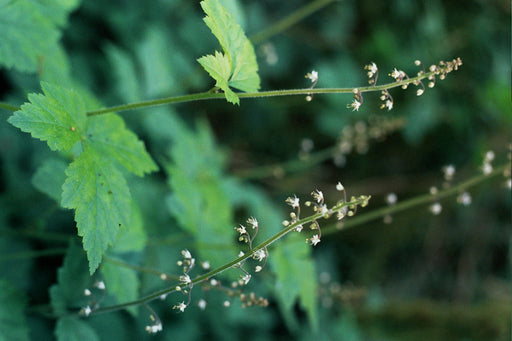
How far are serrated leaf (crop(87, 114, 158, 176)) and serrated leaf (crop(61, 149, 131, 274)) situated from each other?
0.07 meters

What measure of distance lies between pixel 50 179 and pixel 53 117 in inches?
26.9

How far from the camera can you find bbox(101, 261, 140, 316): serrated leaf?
6.96 ft

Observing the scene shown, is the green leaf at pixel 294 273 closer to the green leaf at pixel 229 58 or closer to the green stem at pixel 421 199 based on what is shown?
the green stem at pixel 421 199

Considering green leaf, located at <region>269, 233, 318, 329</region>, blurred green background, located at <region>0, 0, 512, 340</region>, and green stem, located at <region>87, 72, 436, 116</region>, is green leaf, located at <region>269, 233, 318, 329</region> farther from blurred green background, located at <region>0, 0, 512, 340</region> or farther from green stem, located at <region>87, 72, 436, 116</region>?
green stem, located at <region>87, 72, 436, 116</region>

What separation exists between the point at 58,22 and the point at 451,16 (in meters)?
4.07

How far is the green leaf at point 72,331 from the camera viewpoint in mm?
2062

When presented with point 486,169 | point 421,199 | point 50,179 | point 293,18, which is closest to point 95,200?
point 50,179

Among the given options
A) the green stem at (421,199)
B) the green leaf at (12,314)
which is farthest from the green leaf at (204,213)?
the green leaf at (12,314)

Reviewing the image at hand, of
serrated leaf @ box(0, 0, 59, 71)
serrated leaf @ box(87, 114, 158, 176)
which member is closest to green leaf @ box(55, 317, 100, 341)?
A: serrated leaf @ box(87, 114, 158, 176)

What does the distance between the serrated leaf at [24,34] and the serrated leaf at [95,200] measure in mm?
816

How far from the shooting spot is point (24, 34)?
2.30 m

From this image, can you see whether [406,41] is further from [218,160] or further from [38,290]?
[38,290]

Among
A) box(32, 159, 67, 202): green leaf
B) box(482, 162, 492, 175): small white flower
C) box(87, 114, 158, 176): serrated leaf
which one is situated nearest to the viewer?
box(87, 114, 158, 176): serrated leaf

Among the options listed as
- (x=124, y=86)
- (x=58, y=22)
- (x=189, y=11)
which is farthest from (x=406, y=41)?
(x=58, y=22)
